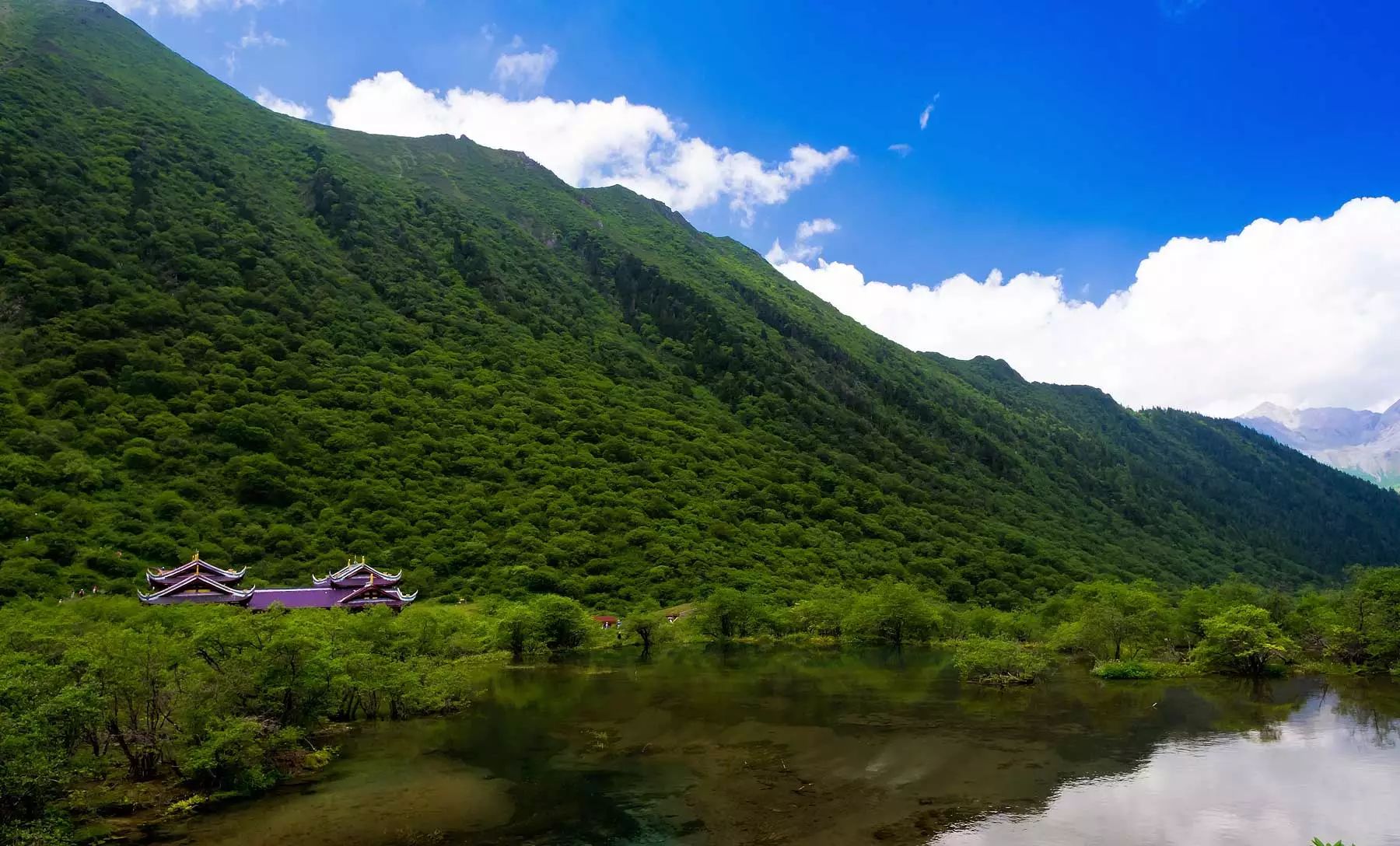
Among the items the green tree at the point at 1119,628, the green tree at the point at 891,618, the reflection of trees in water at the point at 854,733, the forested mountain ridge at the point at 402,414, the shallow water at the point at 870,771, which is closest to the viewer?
the shallow water at the point at 870,771

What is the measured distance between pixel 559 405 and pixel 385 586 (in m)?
62.9

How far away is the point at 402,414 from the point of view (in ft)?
371

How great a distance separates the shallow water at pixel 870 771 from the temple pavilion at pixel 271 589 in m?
32.2

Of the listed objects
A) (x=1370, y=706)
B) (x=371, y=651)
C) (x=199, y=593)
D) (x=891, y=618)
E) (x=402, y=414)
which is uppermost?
(x=402, y=414)

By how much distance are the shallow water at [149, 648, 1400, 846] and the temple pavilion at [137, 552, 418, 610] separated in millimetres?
32229

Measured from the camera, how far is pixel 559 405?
133625 millimetres

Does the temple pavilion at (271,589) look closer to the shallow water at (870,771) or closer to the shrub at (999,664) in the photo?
the shallow water at (870,771)

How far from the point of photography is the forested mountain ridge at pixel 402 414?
83062 millimetres

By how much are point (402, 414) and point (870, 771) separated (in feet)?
327

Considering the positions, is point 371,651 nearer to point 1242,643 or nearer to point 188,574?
point 188,574

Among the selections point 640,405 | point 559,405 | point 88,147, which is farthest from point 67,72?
point 640,405

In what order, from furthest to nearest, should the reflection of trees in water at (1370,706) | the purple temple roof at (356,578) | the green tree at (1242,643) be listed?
the purple temple roof at (356,578)
the green tree at (1242,643)
the reflection of trees in water at (1370,706)

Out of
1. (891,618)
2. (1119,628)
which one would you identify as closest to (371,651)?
(891,618)

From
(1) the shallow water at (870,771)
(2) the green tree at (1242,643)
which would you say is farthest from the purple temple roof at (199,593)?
(2) the green tree at (1242,643)
